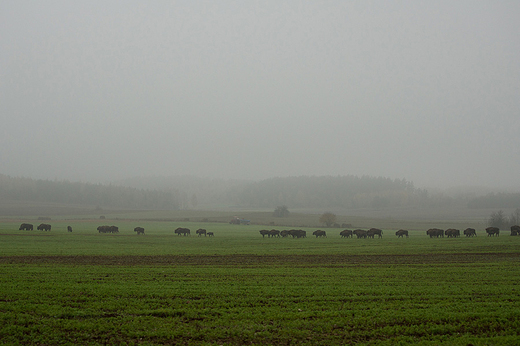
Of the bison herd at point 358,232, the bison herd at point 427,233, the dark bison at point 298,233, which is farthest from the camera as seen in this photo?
the dark bison at point 298,233

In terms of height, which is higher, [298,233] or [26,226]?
[26,226]

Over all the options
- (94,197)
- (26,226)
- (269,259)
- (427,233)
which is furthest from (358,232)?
(94,197)

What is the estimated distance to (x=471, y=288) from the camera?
18.8 metres

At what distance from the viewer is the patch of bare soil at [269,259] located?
2812cm

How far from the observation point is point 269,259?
104 feet

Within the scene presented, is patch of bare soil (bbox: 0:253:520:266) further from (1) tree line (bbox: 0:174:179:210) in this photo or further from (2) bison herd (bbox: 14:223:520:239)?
(1) tree line (bbox: 0:174:179:210)

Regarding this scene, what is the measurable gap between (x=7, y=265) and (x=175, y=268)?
1195cm

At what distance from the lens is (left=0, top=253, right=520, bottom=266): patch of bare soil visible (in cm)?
2812

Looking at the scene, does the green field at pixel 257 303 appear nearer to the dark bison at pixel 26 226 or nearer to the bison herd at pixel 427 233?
the bison herd at pixel 427 233

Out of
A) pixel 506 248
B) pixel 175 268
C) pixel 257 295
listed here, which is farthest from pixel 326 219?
pixel 257 295

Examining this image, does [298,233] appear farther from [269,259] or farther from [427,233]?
[269,259]

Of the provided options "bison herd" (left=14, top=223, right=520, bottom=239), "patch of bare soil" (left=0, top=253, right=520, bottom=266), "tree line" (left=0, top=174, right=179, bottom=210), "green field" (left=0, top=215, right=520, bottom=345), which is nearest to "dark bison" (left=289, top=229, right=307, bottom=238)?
"bison herd" (left=14, top=223, right=520, bottom=239)

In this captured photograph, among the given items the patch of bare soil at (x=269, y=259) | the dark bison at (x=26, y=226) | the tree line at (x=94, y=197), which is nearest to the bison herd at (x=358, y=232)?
the dark bison at (x=26, y=226)

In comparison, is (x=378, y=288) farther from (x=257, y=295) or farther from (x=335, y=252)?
(x=335, y=252)
